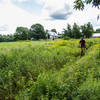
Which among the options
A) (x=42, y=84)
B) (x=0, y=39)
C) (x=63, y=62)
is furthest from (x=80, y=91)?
(x=0, y=39)

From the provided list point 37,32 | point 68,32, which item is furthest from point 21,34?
point 68,32

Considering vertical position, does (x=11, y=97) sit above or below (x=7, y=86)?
below

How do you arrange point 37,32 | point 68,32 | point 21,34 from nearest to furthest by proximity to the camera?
point 68,32, point 21,34, point 37,32

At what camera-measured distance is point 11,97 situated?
225 centimetres

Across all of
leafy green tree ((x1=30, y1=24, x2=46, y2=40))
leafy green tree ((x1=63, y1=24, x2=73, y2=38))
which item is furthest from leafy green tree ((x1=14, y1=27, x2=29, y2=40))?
leafy green tree ((x1=63, y1=24, x2=73, y2=38))

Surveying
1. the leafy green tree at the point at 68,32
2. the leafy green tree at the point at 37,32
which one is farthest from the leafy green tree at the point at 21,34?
the leafy green tree at the point at 68,32

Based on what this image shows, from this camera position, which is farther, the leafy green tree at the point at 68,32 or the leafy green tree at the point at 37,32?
the leafy green tree at the point at 37,32

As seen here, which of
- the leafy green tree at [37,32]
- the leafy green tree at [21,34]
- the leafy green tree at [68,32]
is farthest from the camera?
the leafy green tree at [37,32]

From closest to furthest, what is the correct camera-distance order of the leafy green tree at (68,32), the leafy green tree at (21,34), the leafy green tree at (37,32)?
the leafy green tree at (68,32), the leafy green tree at (21,34), the leafy green tree at (37,32)

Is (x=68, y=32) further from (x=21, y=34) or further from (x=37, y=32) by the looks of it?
(x=21, y=34)

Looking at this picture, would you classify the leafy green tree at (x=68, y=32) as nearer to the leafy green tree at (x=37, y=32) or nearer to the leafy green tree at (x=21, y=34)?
the leafy green tree at (x=37, y=32)

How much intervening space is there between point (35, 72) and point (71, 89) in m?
1.68

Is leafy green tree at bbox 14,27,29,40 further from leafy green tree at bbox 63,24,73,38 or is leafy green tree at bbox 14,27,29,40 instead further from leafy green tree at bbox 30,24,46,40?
leafy green tree at bbox 63,24,73,38

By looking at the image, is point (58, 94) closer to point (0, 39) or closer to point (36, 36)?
point (36, 36)
